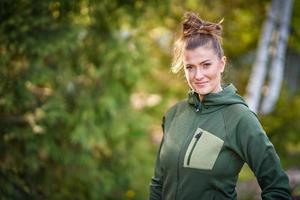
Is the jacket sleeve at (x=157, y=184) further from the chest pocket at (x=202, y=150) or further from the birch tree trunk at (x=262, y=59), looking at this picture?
the birch tree trunk at (x=262, y=59)

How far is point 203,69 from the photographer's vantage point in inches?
110

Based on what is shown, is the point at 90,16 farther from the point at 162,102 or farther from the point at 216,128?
the point at 216,128

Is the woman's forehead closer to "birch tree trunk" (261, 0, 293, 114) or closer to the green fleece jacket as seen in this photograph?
the green fleece jacket

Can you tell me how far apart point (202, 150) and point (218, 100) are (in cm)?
31

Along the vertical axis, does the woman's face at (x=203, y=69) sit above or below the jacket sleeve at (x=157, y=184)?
above

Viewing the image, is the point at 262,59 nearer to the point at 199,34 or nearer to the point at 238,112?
the point at 199,34

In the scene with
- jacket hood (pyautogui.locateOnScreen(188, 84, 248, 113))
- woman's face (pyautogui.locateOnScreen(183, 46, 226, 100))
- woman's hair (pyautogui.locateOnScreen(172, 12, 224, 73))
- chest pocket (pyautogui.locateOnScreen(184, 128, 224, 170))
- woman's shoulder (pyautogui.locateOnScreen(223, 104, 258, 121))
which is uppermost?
woman's hair (pyautogui.locateOnScreen(172, 12, 224, 73))

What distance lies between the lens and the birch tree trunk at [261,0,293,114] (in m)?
7.18

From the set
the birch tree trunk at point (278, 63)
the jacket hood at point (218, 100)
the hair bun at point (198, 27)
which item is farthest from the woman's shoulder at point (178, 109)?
the birch tree trunk at point (278, 63)

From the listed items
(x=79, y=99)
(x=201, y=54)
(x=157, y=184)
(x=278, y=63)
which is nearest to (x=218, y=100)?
(x=201, y=54)

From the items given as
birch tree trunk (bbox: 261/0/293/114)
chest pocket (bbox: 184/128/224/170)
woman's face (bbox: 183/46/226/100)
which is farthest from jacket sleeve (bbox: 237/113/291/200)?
birch tree trunk (bbox: 261/0/293/114)

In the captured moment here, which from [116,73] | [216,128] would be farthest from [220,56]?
[116,73]

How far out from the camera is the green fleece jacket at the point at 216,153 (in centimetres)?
251

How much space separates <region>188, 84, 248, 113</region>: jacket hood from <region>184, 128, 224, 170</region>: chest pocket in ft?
Result: 0.50
